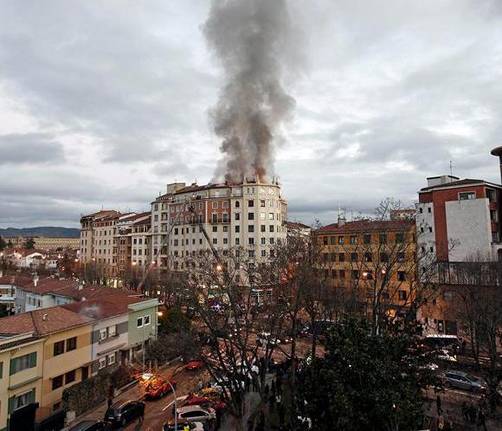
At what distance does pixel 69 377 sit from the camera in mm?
29547

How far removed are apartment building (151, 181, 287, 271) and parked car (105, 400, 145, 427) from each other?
1704 inches

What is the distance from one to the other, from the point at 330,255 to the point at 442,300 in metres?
16.3

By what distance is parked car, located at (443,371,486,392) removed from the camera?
1107 inches

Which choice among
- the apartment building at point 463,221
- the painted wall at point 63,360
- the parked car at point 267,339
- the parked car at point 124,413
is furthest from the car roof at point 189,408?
the apartment building at point 463,221

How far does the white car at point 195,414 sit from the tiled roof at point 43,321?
11.0 m

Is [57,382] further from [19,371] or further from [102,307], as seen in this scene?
[102,307]

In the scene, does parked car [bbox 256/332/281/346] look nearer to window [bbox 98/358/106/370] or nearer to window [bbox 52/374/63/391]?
window [bbox 52/374/63/391]

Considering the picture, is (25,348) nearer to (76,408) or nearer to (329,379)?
(76,408)

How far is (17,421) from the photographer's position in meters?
23.9

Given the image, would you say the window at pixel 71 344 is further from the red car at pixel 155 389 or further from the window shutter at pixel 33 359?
the red car at pixel 155 389

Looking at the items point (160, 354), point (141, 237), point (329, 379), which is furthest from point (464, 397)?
point (141, 237)

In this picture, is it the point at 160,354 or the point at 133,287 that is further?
the point at 133,287

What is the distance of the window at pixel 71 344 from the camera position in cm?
2960

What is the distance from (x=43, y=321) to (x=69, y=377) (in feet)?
15.6
